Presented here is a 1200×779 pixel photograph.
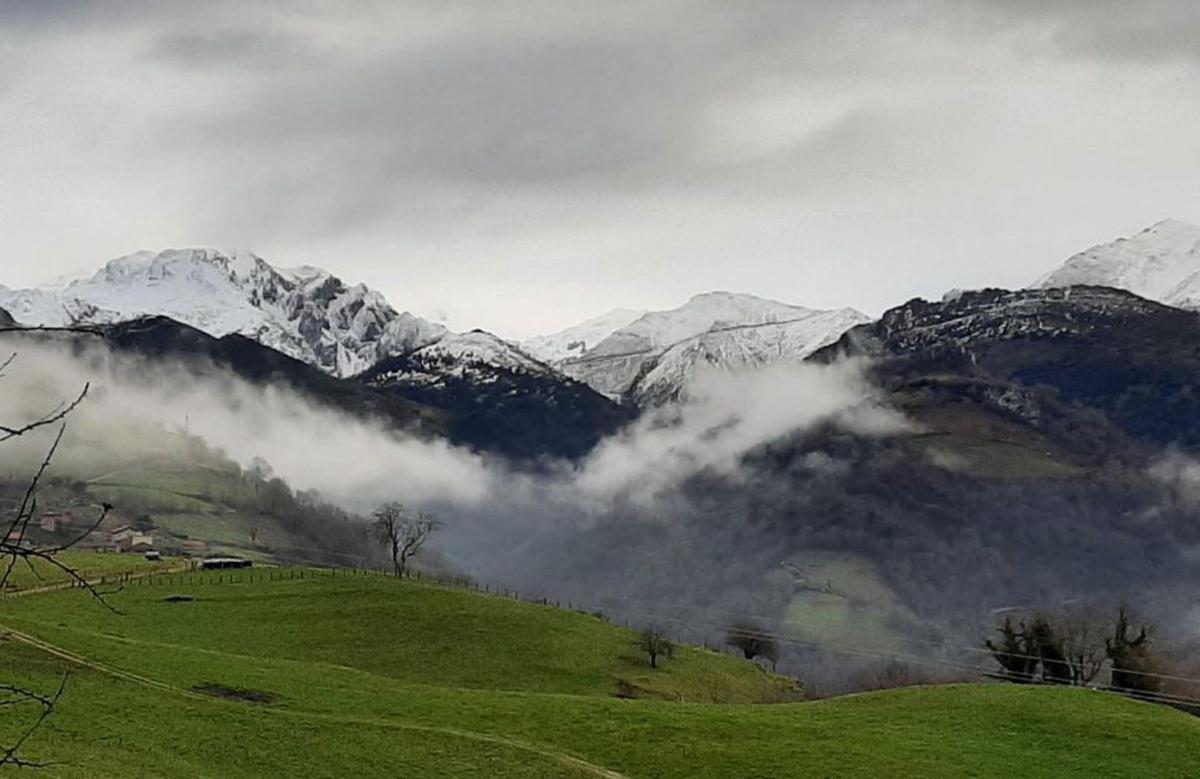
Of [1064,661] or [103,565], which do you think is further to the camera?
[103,565]

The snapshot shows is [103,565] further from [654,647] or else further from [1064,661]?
[1064,661]

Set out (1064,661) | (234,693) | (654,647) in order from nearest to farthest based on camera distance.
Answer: (234,693) → (1064,661) → (654,647)

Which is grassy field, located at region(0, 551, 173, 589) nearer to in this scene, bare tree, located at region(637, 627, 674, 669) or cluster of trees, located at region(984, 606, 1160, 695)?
bare tree, located at region(637, 627, 674, 669)

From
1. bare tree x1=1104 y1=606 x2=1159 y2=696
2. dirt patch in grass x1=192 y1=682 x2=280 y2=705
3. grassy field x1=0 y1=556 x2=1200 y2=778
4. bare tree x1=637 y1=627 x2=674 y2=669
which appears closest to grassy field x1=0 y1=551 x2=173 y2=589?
grassy field x1=0 y1=556 x2=1200 y2=778

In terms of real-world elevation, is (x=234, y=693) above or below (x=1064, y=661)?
below

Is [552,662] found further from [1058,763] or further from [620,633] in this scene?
[1058,763]

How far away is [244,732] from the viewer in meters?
47.1

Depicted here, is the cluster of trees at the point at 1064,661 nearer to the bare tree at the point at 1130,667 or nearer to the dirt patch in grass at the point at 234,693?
the bare tree at the point at 1130,667

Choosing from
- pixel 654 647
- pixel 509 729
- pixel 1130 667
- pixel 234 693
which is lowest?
pixel 509 729

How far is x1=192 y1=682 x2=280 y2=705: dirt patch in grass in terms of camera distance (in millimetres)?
54625

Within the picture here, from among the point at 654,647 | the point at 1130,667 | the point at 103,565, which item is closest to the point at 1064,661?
the point at 1130,667

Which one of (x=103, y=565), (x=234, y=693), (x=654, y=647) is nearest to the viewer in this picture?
(x=234, y=693)

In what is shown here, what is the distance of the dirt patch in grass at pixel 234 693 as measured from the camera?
54625mm

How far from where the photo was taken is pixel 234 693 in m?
55.4
